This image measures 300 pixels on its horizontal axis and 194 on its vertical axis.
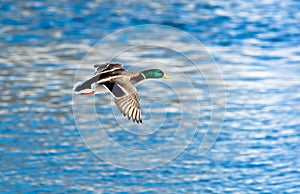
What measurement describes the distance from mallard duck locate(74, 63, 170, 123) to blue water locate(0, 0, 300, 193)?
0.98 ft

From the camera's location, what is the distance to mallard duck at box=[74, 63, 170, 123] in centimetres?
176

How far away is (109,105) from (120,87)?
48cm

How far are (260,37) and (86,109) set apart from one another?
0.64 m

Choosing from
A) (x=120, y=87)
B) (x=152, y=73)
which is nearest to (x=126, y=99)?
(x=120, y=87)

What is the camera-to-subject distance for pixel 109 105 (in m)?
2.25

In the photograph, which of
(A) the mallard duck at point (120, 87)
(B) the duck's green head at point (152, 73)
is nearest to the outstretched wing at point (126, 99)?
(A) the mallard duck at point (120, 87)

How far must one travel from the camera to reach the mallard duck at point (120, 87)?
1757 millimetres

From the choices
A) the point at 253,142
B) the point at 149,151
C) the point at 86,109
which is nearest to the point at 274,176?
the point at 253,142

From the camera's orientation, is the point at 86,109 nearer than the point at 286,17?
Yes

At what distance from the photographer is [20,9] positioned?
8.96 feet

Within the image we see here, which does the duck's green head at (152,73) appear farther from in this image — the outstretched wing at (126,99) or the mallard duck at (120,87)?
the outstretched wing at (126,99)

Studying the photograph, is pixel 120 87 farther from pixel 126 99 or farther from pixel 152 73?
pixel 152 73

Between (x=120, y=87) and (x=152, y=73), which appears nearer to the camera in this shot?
(x=120, y=87)

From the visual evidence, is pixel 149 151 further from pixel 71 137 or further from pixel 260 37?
pixel 260 37
